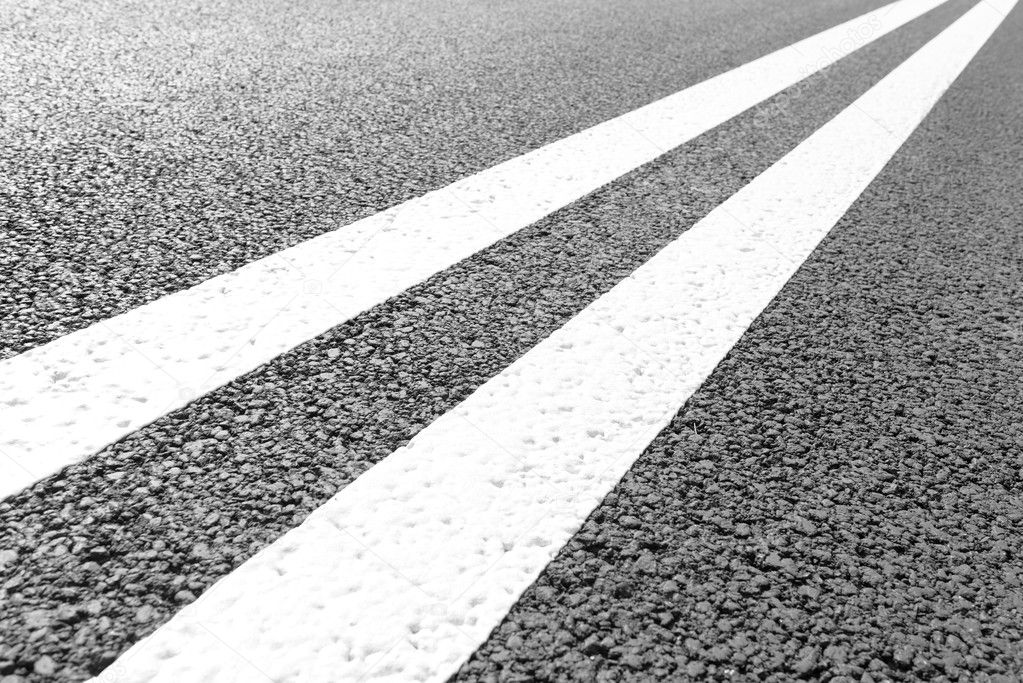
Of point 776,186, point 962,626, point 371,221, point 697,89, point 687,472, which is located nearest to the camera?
point 962,626

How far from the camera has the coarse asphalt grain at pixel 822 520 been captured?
1.19 meters

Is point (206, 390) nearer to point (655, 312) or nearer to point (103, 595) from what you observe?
point (103, 595)

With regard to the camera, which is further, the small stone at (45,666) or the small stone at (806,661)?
the small stone at (806,661)

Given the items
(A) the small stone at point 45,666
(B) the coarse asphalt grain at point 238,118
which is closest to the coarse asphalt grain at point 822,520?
(A) the small stone at point 45,666

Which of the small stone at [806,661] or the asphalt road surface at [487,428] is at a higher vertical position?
the asphalt road surface at [487,428]

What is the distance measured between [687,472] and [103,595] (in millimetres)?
915

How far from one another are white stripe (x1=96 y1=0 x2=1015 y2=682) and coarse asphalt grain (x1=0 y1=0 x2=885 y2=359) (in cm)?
76

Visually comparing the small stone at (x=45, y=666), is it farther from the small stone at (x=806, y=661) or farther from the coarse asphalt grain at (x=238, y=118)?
the small stone at (x=806, y=661)

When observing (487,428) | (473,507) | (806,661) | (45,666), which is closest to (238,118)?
(487,428)

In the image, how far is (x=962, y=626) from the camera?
4.20 ft

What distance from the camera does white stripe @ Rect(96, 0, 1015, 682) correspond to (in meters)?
1.11

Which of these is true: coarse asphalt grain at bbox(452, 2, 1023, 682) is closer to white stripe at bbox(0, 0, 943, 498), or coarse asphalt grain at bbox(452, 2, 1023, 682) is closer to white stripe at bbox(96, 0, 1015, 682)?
white stripe at bbox(96, 0, 1015, 682)

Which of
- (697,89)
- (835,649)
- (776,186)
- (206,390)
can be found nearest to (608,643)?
(835,649)

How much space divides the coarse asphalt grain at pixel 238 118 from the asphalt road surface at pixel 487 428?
0.05 feet
